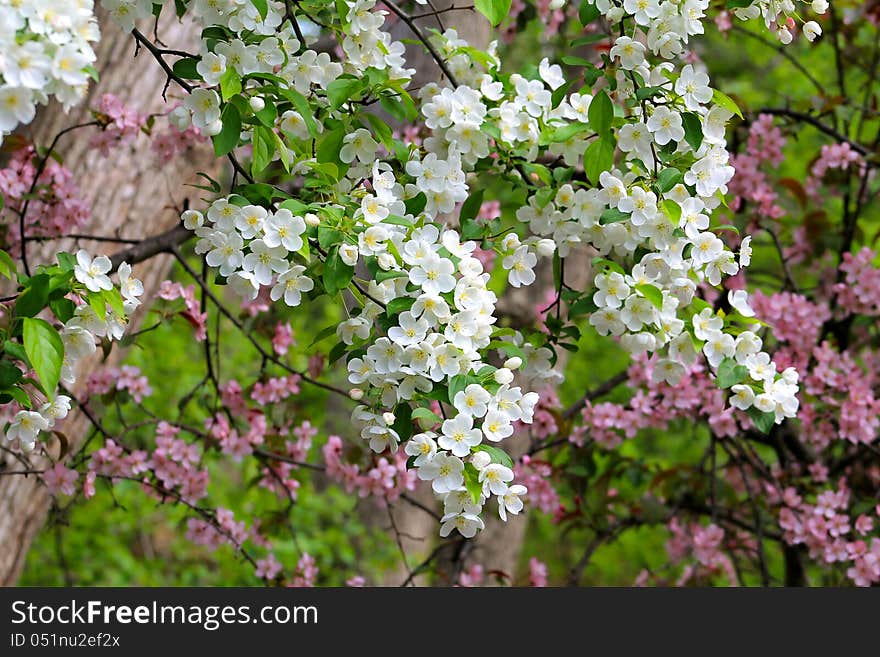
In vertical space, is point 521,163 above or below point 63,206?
below

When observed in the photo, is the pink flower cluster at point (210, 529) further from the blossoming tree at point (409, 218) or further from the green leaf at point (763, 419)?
the green leaf at point (763, 419)

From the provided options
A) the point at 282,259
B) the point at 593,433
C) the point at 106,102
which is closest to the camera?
the point at 282,259

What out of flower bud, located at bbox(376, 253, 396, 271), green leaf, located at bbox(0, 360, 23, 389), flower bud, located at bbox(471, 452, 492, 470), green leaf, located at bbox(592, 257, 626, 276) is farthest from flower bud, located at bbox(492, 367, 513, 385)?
green leaf, located at bbox(0, 360, 23, 389)

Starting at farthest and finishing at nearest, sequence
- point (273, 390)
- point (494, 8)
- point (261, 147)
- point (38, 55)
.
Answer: point (273, 390) → point (261, 147) → point (494, 8) → point (38, 55)

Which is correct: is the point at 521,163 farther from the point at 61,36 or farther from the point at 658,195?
the point at 61,36

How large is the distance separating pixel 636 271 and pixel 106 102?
1473mm

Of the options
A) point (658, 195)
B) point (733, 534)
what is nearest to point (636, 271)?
point (658, 195)

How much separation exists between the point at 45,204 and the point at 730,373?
180 cm

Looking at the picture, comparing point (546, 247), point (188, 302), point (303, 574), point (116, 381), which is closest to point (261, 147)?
point (546, 247)

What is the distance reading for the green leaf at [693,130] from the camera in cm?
165

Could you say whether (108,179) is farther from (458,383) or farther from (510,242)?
(458,383)

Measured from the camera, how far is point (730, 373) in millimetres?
1768

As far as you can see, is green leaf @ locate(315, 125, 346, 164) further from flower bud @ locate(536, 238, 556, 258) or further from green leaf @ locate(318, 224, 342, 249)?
flower bud @ locate(536, 238, 556, 258)

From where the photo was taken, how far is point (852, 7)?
10.6ft
